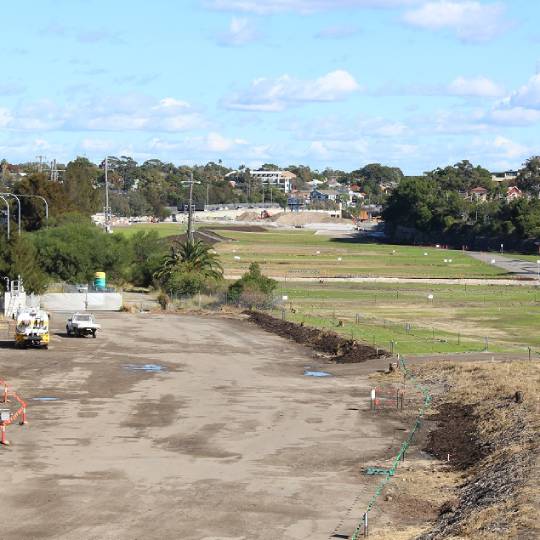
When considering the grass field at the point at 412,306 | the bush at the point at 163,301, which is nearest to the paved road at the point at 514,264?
the grass field at the point at 412,306

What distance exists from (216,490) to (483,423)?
12688mm

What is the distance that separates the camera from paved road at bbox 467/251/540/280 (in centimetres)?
14910

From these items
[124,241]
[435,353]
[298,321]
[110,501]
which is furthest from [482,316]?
[110,501]

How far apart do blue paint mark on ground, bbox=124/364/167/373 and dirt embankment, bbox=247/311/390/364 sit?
9.45 meters

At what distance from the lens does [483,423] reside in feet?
138

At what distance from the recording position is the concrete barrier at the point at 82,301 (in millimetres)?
93062

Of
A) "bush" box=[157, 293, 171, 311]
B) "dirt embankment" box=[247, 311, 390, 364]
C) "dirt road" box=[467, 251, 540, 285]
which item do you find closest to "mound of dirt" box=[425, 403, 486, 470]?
"dirt embankment" box=[247, 311, 390, 364]

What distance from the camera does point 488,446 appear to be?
3838cm

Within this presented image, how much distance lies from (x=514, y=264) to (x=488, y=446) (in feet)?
439

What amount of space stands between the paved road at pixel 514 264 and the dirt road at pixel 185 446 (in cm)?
8807

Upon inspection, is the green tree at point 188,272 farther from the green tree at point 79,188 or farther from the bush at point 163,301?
the green tree at point 79,188

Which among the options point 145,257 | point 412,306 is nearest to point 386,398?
point 412,306

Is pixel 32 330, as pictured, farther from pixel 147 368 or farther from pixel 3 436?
pixel 3 436

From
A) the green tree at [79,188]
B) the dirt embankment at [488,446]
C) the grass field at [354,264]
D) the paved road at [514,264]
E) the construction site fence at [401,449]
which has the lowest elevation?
the grass field at [354,264]
